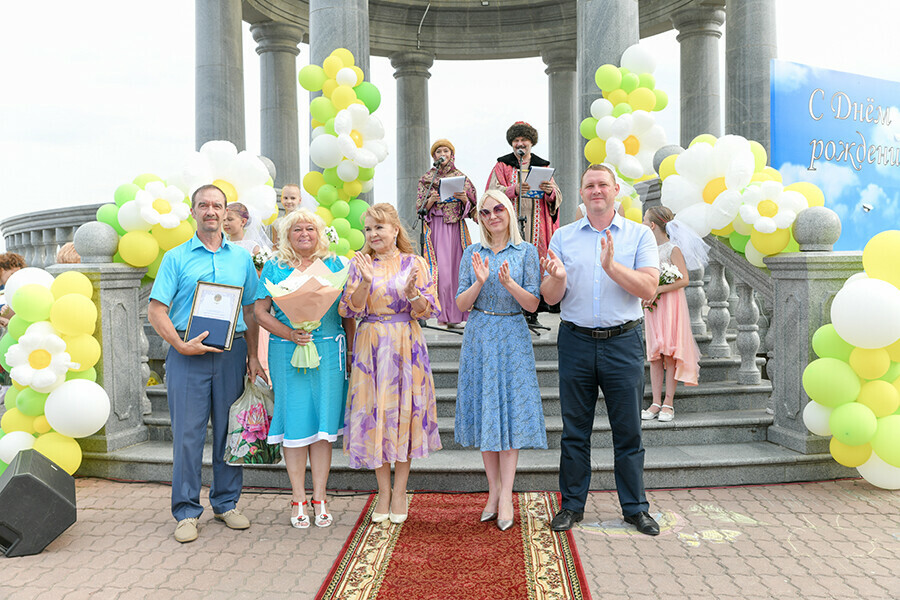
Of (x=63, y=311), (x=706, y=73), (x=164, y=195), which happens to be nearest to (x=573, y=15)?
(x=706, y=73)

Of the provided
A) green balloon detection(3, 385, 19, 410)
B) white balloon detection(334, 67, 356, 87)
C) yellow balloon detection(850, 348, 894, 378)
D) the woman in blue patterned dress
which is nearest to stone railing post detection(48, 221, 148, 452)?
green balloon detection(3, 385, 19, 410)

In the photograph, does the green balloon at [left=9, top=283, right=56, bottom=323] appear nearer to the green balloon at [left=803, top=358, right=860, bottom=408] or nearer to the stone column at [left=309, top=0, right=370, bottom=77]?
the stone column at [left=309, top=0, right=370, bottom=77]

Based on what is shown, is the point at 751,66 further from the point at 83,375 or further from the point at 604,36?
the point at 83,375

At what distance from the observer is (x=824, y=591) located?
304 cm

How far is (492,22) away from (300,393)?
44.9 ft

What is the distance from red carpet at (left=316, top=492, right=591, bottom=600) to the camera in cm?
307

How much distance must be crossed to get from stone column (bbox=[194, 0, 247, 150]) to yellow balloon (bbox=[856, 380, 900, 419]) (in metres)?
9.81

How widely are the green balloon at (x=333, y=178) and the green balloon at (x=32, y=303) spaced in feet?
12.4

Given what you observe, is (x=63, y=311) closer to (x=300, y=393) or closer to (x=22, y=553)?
(x=22, y=553)

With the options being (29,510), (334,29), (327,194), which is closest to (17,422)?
(29,510)

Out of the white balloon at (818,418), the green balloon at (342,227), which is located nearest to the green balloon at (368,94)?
the green balloon at (342,227)

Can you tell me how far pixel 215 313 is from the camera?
3674mm

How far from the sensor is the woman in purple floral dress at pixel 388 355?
369 centimetres

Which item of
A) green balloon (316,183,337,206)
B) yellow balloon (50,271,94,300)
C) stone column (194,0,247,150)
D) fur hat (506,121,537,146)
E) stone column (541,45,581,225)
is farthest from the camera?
stone column (541,45,581,225)
